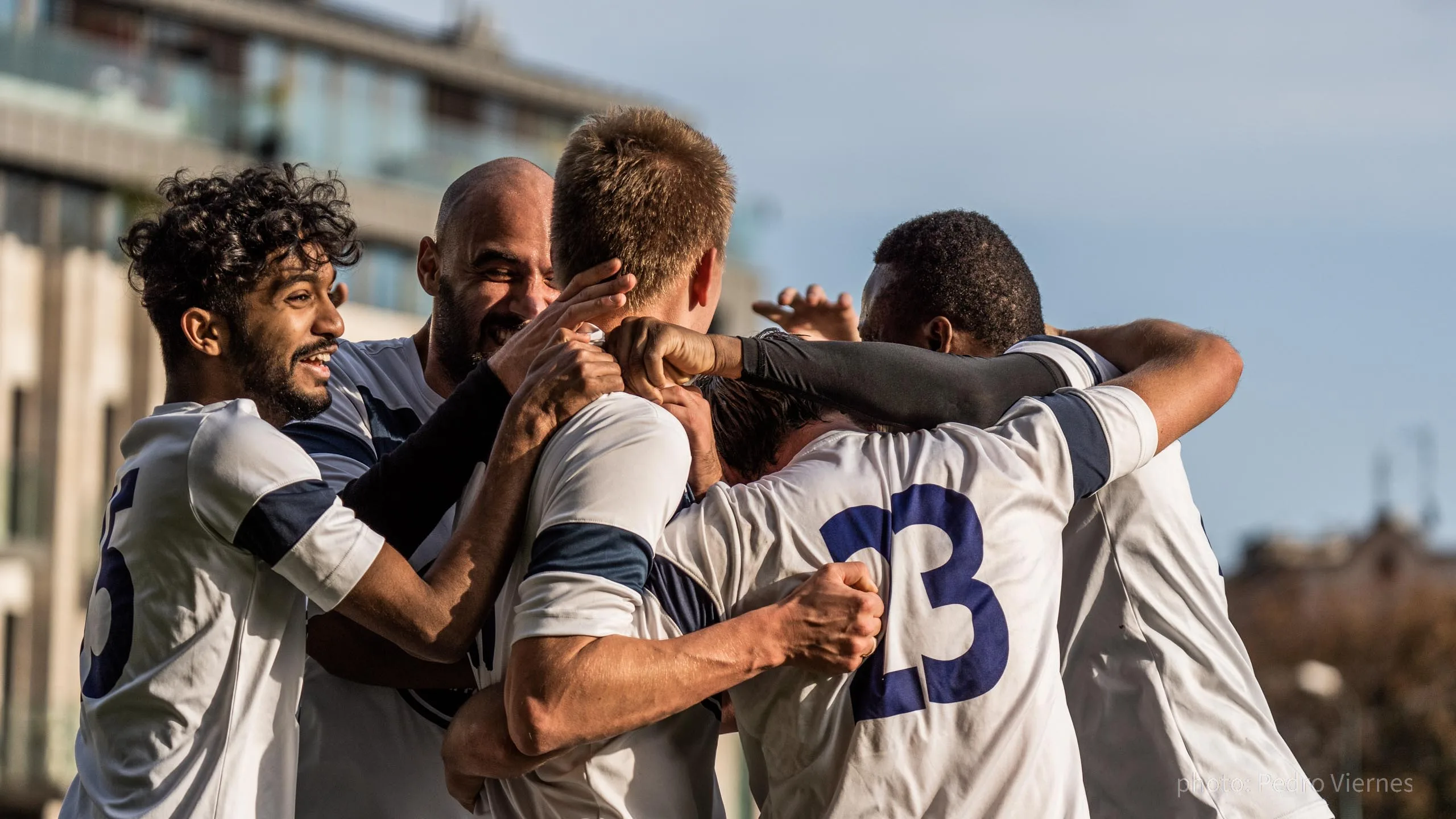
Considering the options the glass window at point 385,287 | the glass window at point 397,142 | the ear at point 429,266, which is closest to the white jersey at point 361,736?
the ear at point 429,266

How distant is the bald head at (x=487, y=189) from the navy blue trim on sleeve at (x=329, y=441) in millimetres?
991

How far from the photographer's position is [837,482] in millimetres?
3688

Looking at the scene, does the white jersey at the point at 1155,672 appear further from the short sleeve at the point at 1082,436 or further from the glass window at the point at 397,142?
the glass window at the point at 397,142

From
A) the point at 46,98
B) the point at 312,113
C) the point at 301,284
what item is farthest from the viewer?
the point at 312,113

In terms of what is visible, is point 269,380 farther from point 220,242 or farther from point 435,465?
point 435,465

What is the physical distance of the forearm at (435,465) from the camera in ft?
13.2

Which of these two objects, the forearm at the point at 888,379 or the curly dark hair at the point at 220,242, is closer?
the forearm at the point at 888,379

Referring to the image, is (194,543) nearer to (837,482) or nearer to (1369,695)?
(837,482)

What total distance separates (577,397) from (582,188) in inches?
18.3

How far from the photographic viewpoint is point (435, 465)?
404 cm

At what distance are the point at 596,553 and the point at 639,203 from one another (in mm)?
784

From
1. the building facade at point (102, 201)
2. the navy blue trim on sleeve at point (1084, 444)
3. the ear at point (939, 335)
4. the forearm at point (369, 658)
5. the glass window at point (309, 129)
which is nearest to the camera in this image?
the navy blue trim on sleeve at point (1084, 444)

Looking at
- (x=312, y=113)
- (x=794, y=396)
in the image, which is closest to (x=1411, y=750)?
(x=312, y=113)

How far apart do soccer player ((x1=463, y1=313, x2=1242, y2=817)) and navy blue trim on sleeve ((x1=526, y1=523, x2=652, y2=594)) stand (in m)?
0.15
